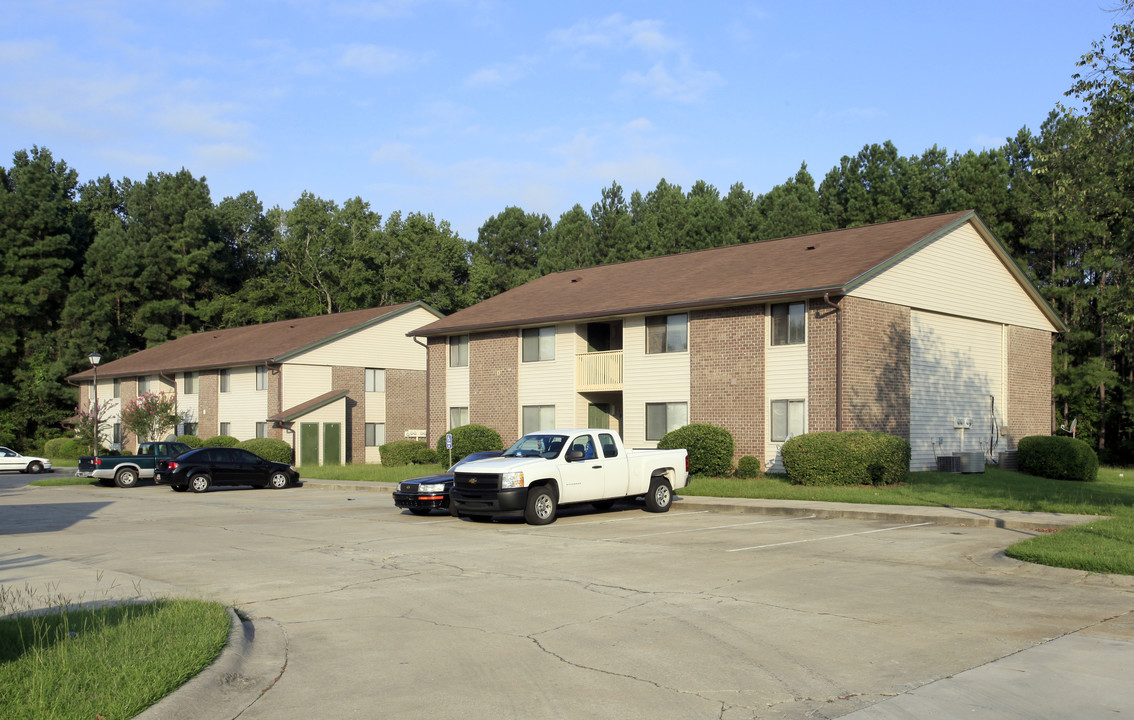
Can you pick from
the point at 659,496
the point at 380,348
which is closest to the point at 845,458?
the point at 659,496

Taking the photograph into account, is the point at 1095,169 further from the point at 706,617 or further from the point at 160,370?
the point at 160,370

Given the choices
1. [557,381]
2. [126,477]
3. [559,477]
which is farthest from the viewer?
[557,381]

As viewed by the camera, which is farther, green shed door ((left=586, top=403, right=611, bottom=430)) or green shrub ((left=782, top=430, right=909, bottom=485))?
green shed door ((left=586, top=403, right=611, bottom=430))

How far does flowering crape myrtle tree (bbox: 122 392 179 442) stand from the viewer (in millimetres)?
47969

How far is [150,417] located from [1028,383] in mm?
39731

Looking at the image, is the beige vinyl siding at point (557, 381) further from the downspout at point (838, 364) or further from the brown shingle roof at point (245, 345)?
the brown shingle roof at point (245, 345)

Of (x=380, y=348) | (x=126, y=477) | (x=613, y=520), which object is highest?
(x=380, y=348)

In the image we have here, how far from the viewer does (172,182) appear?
84812mm

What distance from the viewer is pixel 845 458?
24.0 m

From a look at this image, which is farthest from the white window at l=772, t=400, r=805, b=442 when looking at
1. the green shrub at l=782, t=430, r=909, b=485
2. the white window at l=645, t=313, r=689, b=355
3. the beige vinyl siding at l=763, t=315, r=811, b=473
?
the white window at l=645, t=313, r=689, b=355

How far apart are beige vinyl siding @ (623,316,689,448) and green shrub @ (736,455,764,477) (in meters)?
3.33

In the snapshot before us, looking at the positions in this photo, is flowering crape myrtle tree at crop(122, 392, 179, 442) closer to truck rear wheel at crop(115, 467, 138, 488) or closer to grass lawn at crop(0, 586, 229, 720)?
truck rear wheel at crop(115, 467, 138, 488)

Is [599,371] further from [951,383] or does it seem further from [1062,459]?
[1062,459]

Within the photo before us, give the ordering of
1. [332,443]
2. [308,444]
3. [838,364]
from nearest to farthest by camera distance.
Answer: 1. [838,364]
2. [308,444]
3. [332,443]
